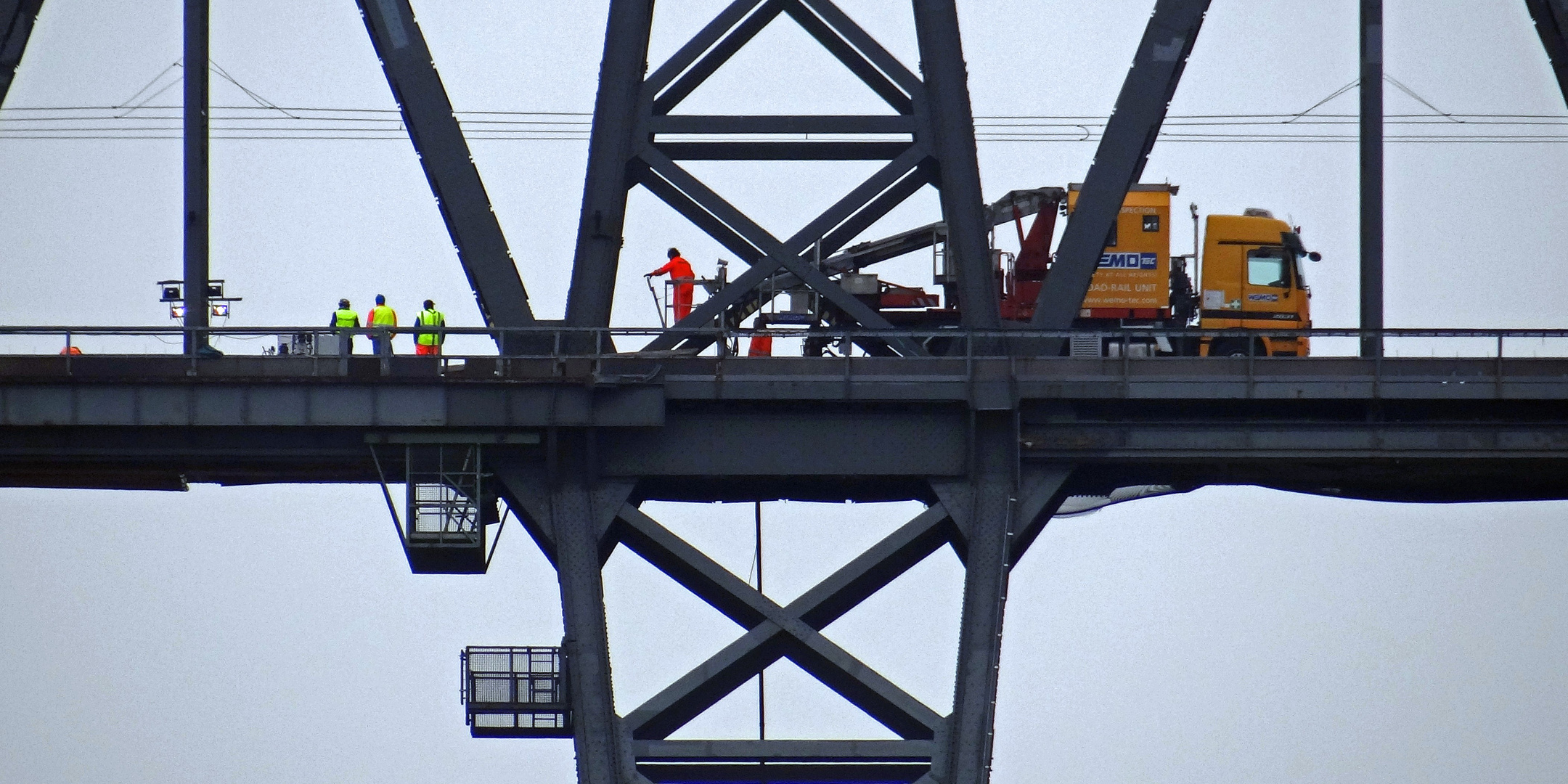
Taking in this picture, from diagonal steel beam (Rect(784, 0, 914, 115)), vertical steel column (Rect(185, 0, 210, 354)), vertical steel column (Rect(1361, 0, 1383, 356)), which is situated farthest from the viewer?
vertical steel column (Rect(1361, 0, 1383, 356))

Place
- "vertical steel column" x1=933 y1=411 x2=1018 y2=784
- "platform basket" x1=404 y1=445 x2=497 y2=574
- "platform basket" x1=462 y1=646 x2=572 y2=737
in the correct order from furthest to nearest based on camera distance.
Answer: "platform basket" x1=404 y1=445 x2=497 y2=574 < "platform basket" x1=462 y1=646 x2=572 y2=737 < "vertical steel column" x1=933 y1=411 x2=1018 y2=784

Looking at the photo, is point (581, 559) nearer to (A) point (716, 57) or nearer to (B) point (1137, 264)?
(A) point (716, 57)

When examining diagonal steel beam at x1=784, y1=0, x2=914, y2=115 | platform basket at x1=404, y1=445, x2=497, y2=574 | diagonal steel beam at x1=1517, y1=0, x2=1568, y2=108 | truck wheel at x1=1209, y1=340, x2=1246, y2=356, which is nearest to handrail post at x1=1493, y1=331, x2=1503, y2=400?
diagonal steel beam at x1=1517, y1=0, x2=1568, y2=108

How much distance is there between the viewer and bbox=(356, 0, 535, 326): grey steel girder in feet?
86.4

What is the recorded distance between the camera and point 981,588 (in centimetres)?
2589

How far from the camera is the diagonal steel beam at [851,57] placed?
27094 mm

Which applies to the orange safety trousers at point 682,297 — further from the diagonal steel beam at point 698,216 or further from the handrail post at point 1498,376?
the handrail post at point 1498,376

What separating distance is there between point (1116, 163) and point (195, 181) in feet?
38.8

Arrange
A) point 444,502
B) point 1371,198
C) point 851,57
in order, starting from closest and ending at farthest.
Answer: point 444,502, point 851,57, point 1371,198

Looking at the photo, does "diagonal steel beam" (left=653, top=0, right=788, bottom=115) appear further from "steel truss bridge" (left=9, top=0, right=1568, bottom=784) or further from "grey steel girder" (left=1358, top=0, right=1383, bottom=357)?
"grey steel girder" (left=1358, top=0, right=1383, bottom=357)

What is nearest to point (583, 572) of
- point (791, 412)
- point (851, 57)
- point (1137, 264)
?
point (791, 412)

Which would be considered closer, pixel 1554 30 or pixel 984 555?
pixel 984 555

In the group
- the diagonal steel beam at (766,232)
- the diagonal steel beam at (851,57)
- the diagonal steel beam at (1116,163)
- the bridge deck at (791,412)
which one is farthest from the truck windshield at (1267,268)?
the diagonal steel beam at (766,232)

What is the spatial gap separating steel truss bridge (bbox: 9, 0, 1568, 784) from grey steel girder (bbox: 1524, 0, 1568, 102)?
13.4ft
